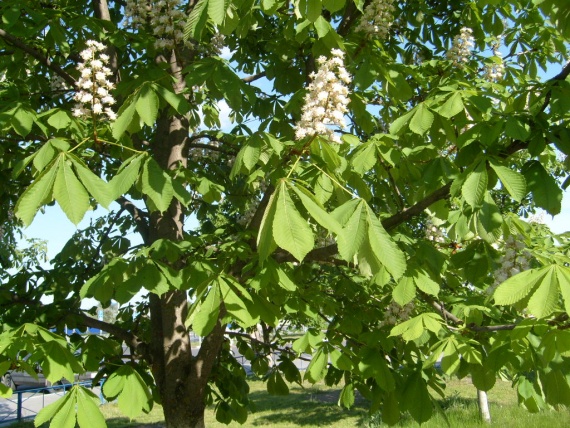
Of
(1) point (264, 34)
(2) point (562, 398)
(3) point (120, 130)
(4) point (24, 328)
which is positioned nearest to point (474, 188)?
(2) point (562, 398)

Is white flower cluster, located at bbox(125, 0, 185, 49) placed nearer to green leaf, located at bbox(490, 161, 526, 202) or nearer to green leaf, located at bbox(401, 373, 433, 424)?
green leaf, located at bbox(490, 161, 526, 202)

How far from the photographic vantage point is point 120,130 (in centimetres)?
210

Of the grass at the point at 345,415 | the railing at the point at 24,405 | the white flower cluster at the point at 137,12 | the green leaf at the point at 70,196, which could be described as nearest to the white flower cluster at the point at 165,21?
the white flower cluster at the point at 137,12

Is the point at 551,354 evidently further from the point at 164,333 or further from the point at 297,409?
the point at 297,409

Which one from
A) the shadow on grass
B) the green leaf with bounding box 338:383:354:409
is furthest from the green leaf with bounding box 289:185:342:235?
the shadow on grass

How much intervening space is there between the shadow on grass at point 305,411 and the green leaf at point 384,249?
24.8ft

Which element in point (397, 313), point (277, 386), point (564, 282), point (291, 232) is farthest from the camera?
point (277, 386)

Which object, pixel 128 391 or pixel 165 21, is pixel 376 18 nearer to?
pixel 165 21

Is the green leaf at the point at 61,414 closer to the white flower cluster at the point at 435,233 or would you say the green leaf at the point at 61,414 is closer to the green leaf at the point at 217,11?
the green leaf at the point at 217,11

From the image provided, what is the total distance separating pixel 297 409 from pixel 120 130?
9485mm

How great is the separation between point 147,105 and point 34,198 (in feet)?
2.19

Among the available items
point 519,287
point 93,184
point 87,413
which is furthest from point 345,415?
point 93,184

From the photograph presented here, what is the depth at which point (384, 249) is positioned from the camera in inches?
59.3

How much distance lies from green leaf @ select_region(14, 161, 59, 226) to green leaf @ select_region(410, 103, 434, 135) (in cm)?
146
